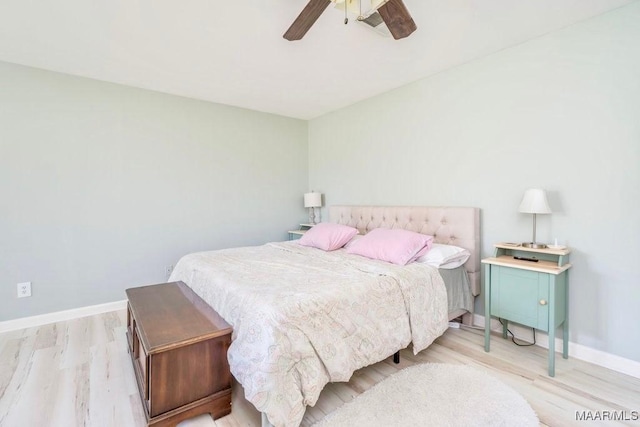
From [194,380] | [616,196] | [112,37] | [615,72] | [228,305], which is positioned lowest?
[194,380]

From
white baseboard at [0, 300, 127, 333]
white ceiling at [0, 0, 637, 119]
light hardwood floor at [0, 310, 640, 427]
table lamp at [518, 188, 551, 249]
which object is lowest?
light hardwood floor at [0, 310, 640, 427]

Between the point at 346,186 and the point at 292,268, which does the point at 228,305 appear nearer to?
the point at 292,268

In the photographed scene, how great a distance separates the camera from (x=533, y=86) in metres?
2.28

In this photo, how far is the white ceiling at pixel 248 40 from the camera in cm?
191

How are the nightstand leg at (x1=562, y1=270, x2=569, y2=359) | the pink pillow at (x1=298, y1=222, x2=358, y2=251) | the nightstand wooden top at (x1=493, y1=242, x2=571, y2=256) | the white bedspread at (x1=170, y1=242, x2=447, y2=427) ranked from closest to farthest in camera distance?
the white bedspread at (x1=170, y1=242, x2=447, y2=427), the nightstand wooden top at (x1=493, y1=242, x2=571, y2=256), the nightstand leg at (x1=562, y1=270, x2=569, y2=359), the pink pillow at (x1=298, y1=222, x2=358, y2=251)

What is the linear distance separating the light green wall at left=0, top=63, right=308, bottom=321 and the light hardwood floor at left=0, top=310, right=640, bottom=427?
0.68 meters

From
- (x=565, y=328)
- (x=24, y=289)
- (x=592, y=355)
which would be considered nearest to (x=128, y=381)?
(x=24, y=289)

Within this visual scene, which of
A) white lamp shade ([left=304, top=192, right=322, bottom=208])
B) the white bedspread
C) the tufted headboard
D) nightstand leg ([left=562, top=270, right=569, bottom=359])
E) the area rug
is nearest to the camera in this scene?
the white bedspread

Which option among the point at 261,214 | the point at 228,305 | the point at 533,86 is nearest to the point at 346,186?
the point at 261,214

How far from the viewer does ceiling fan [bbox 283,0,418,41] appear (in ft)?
5.03

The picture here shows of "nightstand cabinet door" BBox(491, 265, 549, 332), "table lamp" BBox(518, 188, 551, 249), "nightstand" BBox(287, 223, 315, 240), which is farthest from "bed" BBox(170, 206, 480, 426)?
"nightstand" BBox(287, 223, 315, 240)

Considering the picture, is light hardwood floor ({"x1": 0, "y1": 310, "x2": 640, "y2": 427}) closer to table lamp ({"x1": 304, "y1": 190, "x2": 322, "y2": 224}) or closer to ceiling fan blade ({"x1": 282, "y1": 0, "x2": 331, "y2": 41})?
ceiling fan blade ({"x1": 282, "y1": 0, "x2": 331, "y2": 41})

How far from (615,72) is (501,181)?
3.06 feet
